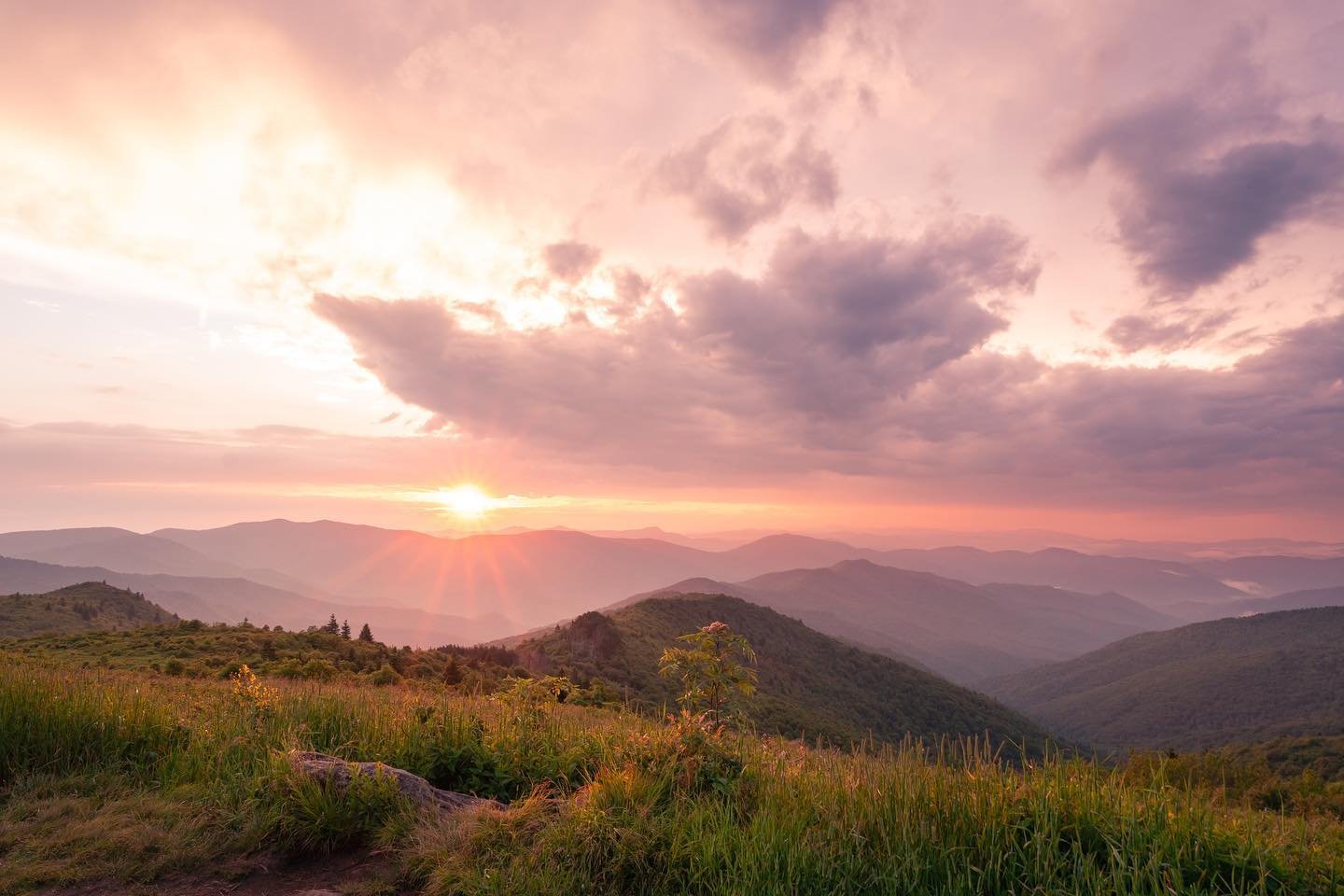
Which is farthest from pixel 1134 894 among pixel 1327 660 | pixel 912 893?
pixel 1327 660

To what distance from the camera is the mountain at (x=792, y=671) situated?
73.6 m

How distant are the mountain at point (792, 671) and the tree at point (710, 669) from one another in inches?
2300

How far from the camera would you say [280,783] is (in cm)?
648

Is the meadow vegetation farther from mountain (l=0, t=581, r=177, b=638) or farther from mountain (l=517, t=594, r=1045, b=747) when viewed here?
mountain (l=0, t=581, r=177, b=638)

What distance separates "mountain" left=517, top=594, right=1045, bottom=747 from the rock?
5897 cm

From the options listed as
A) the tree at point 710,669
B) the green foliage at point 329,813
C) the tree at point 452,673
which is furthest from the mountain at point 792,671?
the green foliage at point 329,813

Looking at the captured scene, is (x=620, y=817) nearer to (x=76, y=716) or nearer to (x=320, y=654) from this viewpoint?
(x=76, y=716)

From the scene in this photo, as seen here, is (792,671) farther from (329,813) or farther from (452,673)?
(329,813)

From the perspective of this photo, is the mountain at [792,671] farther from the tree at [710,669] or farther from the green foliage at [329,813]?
the green foliage at [329,813]

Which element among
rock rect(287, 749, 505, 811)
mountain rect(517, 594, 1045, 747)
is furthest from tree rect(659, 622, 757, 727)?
mountain rect(517, 594, 1045, 747)

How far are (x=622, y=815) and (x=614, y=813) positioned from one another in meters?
0.23

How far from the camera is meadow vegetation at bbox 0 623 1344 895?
4422mm

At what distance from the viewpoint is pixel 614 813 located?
5.56 meters

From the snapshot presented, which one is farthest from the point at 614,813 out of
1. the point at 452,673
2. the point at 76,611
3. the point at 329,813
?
the point at 76,611
